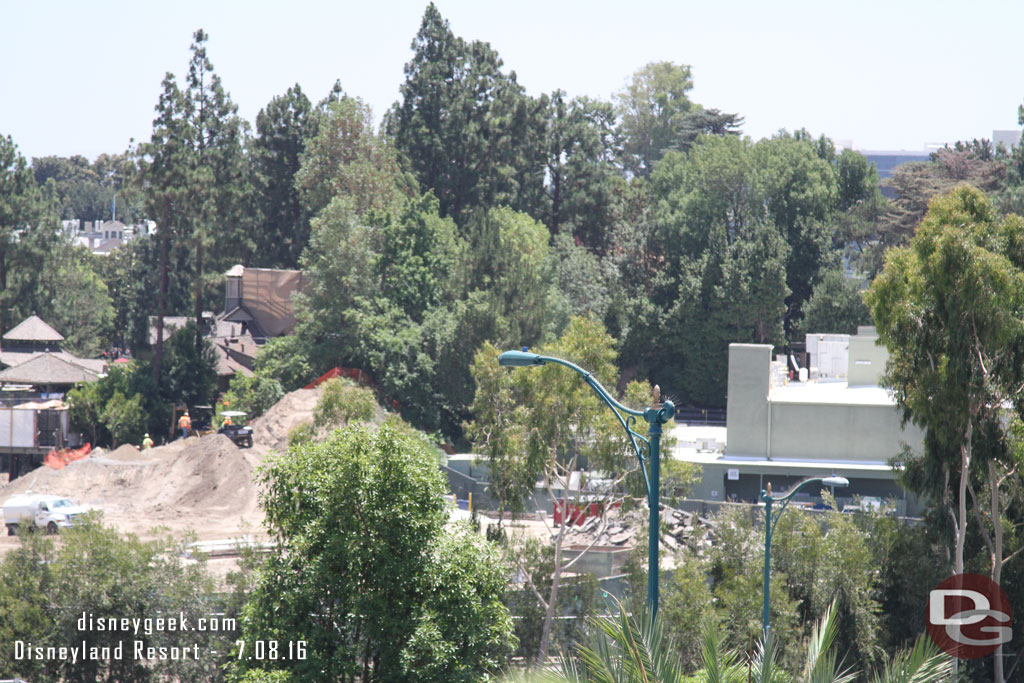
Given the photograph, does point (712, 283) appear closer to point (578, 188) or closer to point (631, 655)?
point (578, 188)

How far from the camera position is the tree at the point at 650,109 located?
148750mm

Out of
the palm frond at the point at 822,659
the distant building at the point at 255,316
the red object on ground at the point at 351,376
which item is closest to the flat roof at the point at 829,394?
the red object on ground at the point at 351,376

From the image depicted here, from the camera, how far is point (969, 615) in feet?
96.6

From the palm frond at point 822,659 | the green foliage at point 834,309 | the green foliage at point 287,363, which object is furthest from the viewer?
the green foliage at point 834,309

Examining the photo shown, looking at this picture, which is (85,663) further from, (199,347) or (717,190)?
(717,190)

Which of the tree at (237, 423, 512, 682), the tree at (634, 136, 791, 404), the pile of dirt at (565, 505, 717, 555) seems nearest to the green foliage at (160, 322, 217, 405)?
the tree at (634, 136, 791, 404)

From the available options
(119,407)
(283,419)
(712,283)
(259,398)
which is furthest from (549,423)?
(712,283)

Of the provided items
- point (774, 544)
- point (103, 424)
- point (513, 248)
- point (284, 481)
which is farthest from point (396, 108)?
point (284, 481)

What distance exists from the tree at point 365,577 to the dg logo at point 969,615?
15.1 metres

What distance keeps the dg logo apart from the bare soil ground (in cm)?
2650

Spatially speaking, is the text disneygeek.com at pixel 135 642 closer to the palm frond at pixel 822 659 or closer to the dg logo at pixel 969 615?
the palm frond at pixel 822 659

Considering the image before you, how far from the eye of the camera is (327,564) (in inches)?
746

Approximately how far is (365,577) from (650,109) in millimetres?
139410

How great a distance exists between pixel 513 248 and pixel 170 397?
2382cm
